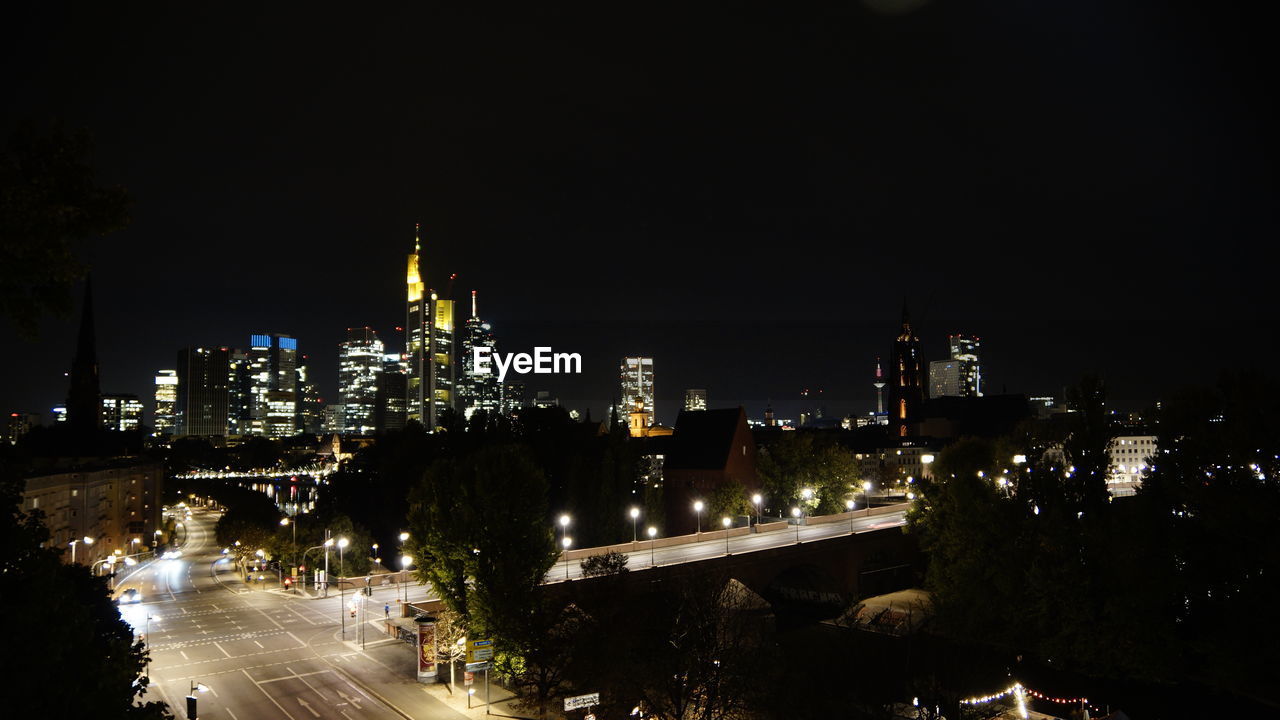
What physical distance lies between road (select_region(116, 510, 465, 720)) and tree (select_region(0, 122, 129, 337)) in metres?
28.6

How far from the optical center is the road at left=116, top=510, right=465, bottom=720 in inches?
1353

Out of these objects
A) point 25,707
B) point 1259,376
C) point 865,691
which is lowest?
point 865,691

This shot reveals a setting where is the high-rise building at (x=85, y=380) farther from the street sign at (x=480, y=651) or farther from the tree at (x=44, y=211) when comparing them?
the tree at (x=44, y=211)

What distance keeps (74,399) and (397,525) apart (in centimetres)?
7010

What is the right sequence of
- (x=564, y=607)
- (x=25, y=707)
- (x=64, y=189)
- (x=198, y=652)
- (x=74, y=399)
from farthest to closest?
(x=74, y=399) < (x=198, y=652) < (x=564, y=607) < (x=25, y=707) < (x=64, y=189)

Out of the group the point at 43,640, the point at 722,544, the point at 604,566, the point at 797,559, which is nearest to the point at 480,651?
the point at 604,566

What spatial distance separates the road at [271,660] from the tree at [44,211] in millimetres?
28554

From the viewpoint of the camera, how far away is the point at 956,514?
2169 inches

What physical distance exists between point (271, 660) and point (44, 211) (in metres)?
A: 37.8

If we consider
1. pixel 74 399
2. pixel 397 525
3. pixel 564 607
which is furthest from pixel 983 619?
pixel 74 399

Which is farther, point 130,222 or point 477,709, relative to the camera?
point 477,709

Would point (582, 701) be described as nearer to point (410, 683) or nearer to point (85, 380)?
point (410, 683)

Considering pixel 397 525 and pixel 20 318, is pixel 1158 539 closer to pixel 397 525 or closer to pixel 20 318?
pixel 20 318

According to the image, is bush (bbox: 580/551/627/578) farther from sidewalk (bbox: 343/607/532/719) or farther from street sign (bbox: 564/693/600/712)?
street sign (bbox: 564/693/600/712)
